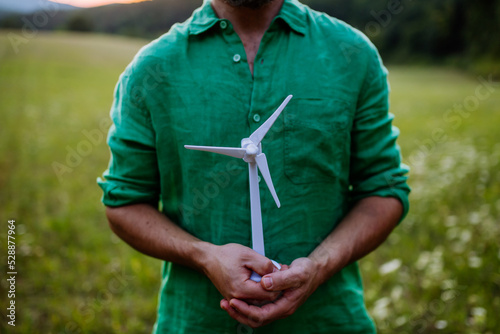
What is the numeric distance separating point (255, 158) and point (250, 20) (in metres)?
0.82

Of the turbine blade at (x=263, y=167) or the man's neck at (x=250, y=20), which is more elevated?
the man's neck at (x=250, y=20)

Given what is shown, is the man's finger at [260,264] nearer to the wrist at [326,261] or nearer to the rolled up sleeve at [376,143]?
the wrist at [326,261]

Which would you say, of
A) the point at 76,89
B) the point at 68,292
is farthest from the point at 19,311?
the point at 76,89

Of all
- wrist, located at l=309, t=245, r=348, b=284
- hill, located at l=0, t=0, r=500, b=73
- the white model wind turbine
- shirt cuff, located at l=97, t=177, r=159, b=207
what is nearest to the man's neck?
the white model wind turbine

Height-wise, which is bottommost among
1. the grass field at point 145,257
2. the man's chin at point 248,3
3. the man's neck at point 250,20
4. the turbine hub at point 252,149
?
the grass field at point 145,257

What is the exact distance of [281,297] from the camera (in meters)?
1.85

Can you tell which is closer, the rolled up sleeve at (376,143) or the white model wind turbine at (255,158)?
the white model wind turbine at (255,158)

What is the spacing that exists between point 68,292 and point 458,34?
43466 millimetres

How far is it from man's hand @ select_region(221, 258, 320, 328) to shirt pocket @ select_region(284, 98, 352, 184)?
45 centimetres

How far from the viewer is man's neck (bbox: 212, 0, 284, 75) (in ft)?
6.91

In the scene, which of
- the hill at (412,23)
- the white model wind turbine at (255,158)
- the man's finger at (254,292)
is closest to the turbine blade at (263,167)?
the white model wind turbine at (255,158)

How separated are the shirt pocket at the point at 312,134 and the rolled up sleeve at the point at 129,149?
27.2 inches

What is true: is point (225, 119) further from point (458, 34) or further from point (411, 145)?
point (458, 34)

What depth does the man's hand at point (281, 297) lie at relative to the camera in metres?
1.77
